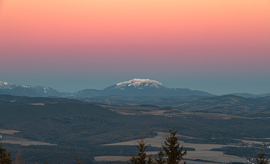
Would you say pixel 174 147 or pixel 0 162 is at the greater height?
pixel 174 147

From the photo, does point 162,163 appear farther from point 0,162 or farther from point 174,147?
point 0,162

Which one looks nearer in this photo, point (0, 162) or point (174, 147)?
point (174, 147)

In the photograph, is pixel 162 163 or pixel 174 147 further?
pixel 162 163

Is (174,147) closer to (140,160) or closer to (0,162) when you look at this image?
(140,160)

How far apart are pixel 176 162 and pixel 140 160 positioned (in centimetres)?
628

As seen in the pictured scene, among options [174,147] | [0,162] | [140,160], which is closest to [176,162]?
[174,147]

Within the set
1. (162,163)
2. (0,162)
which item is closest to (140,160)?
(162,163)

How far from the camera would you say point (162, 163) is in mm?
54188

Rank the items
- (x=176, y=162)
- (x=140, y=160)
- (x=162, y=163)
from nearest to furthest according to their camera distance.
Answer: (x=140, y=160), (x=176, y=162), (x=162, y=163)

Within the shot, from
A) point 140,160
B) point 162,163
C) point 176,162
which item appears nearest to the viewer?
point 140,160

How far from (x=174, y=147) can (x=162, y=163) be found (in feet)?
16.4

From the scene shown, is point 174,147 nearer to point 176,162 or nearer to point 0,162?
point 176,162

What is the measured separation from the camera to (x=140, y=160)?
4559 centimetres

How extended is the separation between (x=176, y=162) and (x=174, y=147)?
7.82 feet
